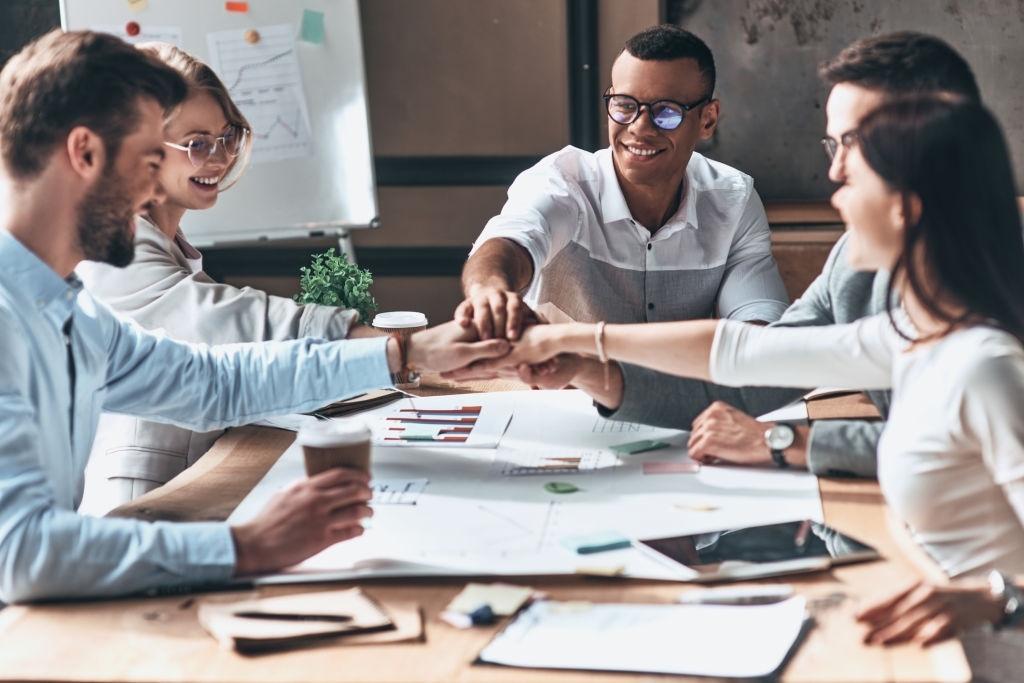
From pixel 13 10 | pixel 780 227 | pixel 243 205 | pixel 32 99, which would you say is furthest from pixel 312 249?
pixel 32 99

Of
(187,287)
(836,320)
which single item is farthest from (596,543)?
(187,287)

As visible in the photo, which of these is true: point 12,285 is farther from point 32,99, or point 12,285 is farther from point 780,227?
point 780,227

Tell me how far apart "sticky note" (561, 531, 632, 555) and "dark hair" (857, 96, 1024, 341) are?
463 millimetres

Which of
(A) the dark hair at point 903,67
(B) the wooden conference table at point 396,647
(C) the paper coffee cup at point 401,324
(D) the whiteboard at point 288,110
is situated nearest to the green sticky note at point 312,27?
(D) the whiteboard at point 288,110

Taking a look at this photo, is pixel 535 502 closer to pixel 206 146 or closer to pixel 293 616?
pixel 293 616

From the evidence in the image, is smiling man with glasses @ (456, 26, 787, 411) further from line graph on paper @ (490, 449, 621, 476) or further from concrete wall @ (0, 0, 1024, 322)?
concrete wall @ (0, 0, 1024, 322)

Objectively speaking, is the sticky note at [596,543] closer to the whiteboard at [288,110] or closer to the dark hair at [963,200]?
the dark hair at [963,200]

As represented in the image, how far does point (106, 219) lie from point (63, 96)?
0.17 meters

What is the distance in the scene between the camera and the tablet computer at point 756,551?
4.23 feet

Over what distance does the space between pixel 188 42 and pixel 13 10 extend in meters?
0.79

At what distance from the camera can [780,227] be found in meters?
4.01

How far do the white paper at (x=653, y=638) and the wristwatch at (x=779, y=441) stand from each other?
460 millimetres

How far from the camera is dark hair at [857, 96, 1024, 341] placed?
1.27 meters

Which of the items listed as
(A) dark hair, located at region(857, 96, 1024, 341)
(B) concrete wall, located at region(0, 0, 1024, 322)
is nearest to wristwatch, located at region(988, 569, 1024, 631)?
(A) dark hair, located at region(857, 96, 1024, 341)
